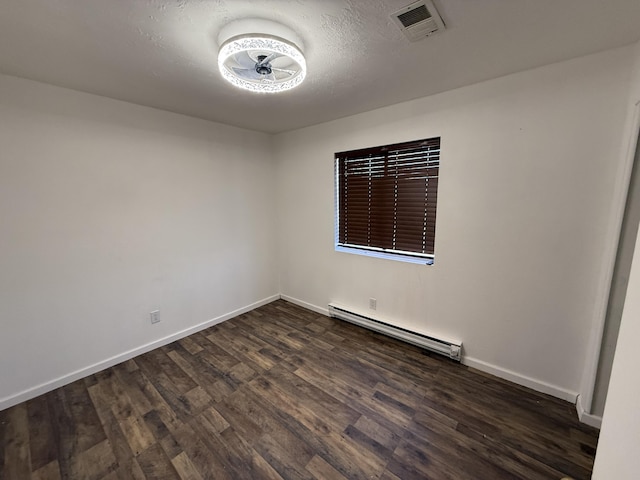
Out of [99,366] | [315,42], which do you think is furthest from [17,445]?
[315,42]

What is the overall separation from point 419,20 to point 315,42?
0.55 meters

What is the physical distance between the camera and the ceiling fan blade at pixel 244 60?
1.50 m

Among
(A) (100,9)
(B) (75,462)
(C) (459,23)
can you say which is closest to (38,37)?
(A) (100,9)

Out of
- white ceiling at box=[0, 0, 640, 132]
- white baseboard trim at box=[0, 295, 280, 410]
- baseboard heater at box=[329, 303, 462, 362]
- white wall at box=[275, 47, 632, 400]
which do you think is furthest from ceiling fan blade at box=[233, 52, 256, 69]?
white baseboard trim at box=[0, 295, 280, 410]

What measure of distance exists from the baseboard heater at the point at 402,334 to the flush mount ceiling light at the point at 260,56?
2.32 metres

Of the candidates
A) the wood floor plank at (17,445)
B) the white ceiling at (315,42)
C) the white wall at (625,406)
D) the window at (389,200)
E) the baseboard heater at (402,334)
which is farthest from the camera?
the window at (389,200)

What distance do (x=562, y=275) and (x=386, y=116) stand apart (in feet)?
6.25

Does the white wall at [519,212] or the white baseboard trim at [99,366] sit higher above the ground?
the white wall at [519,212]

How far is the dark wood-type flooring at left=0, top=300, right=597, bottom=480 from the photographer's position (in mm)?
1395

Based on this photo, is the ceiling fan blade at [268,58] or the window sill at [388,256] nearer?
the ceiling fan blade at [268,58]

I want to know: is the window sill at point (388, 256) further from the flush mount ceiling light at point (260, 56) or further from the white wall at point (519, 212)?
the flush mount ceiling light at point (260, 56)

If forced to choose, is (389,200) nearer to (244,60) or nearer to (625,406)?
(244,60)

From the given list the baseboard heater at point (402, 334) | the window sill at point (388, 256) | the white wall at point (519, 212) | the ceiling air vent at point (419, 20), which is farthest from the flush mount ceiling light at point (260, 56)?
the baseboard heater at point (402, 334)

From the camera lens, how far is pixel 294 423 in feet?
5.49
